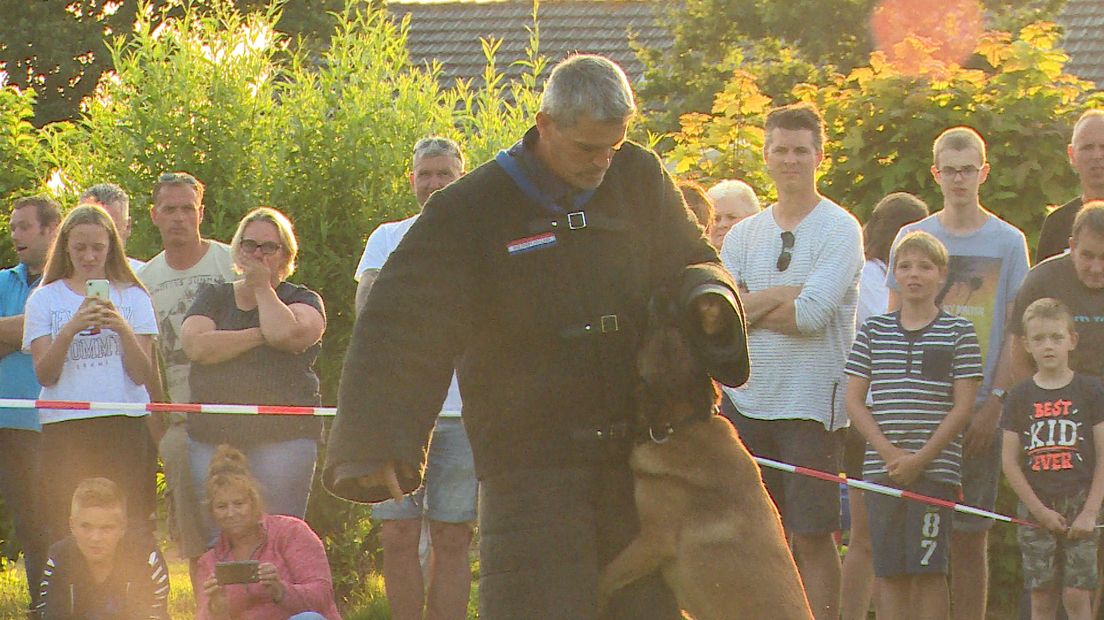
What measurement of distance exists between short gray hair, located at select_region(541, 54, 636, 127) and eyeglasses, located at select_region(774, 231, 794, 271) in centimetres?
310

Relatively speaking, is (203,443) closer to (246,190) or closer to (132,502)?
(132,502)

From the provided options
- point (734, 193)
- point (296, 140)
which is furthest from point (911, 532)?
point (296, 140)

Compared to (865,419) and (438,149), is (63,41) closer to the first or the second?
(438,149)

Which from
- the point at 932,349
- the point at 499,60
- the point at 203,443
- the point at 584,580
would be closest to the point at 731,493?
the point at 584,580

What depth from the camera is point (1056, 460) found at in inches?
289

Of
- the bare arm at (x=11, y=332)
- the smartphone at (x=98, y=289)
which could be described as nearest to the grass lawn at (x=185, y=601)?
the bare arm at (x=11, y=332)

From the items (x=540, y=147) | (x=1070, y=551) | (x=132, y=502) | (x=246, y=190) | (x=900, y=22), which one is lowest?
(x=1070, y=551)

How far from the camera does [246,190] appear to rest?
10.1 m

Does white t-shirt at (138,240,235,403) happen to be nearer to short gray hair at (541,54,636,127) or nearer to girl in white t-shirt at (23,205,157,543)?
girl in white t-shirt at (23,205,157,543)

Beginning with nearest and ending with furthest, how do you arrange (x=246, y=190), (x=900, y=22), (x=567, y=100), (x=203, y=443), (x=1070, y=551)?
1. (x=567, y=100)
2. (x=1070, y=551)
3. (x=203, y=443)
4. (x=246, y=190)
5. (x=900, y=22)

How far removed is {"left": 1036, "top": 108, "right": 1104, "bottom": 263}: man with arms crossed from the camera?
7906 millimetres

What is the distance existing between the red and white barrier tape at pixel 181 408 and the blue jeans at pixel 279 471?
14 cm

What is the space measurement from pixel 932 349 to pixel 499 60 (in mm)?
19908

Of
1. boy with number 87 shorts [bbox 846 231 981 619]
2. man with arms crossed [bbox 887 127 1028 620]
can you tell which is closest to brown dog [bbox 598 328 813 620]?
boy with number 87 shorts [bbox 846 231 981 619]
